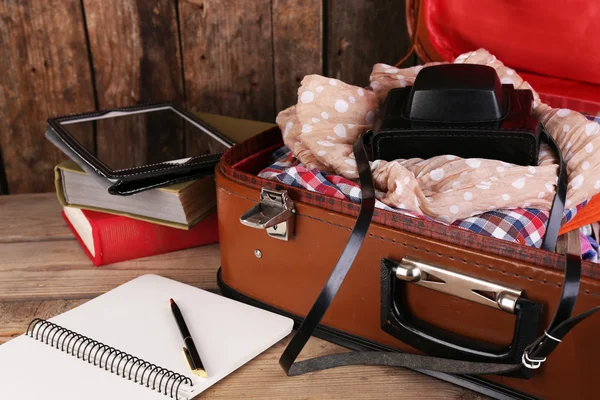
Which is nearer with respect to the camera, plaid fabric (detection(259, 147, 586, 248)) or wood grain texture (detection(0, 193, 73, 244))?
plaid fabric (detection(259, 147, 586, 248))

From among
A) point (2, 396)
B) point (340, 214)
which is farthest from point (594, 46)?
point (2, 396)

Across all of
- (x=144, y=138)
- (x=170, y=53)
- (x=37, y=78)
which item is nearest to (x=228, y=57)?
(x=170, y=53)

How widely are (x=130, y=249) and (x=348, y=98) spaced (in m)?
0.42

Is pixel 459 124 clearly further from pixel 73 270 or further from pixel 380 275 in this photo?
pixel 73 270

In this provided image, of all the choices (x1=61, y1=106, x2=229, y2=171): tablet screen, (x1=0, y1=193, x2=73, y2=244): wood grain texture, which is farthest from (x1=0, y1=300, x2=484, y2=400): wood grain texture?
(x1=0, y1=193, x2=73, y2=244): wood grain texture

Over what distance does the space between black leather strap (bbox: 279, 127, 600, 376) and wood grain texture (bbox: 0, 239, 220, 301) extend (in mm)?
269

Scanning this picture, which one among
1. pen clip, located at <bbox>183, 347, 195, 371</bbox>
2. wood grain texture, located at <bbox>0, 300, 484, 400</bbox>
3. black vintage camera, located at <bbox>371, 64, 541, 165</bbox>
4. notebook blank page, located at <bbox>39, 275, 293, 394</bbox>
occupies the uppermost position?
black vintage camera, located at <bbox>371, 64, 541, 165</bbox>

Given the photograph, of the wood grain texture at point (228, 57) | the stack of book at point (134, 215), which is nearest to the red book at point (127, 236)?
the stack of book at point (134, 215)

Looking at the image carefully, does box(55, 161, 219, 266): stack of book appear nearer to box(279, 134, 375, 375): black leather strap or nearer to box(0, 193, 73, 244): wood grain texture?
box(0, 193, 73, 244): wood grain texture

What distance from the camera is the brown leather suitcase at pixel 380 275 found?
0.64 meters

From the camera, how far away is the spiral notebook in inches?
27.8

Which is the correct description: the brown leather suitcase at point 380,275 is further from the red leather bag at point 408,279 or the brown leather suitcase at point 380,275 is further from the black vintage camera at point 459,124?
the black vintage camera at point 459,124

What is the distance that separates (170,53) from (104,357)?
72 centimetres

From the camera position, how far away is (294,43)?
51.3 inches
